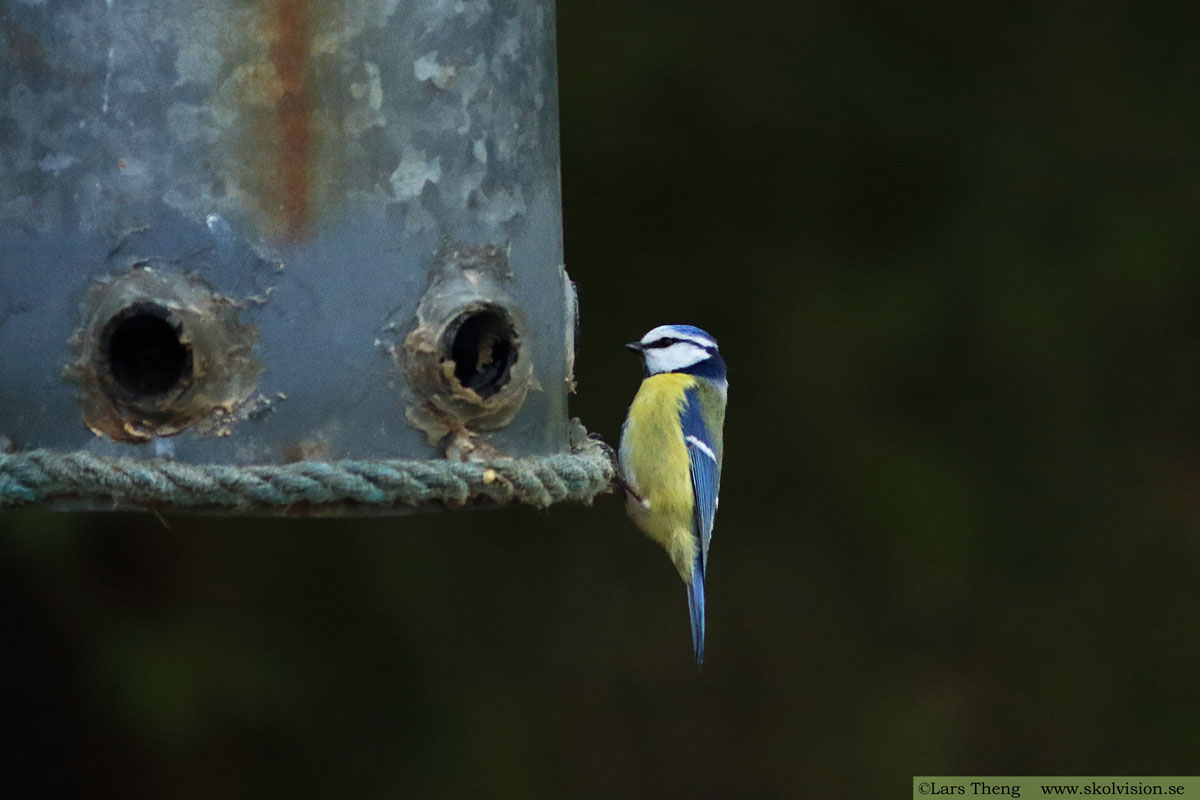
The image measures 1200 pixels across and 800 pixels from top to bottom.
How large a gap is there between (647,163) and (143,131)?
261cm

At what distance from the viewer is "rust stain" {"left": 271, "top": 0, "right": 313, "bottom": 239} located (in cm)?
236

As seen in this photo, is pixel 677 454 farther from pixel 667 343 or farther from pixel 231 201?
pixel 231 201

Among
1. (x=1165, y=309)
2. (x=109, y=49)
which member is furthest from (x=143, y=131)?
(x=1165, y=309)

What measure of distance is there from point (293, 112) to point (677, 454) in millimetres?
1396

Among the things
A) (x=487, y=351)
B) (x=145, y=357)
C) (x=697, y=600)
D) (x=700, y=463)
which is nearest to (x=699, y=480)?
(x=700, y=463)

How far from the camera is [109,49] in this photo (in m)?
2.34

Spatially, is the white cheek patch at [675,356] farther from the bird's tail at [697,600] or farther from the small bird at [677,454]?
the bird's tail at [697,600]

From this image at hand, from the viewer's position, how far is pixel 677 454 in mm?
3500

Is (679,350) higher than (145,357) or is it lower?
lower

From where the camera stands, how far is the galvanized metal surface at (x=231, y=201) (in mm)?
2340

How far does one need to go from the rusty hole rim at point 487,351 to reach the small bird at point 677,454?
0.87 m

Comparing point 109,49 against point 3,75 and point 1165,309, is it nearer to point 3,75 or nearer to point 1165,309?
point 3,75

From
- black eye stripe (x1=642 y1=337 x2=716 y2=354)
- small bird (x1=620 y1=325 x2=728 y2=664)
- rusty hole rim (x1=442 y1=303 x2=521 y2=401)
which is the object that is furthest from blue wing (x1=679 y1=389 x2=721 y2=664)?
rusty hole rim (x1=442 y1=303 x2=521 y2=401)

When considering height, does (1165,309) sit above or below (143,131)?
below
